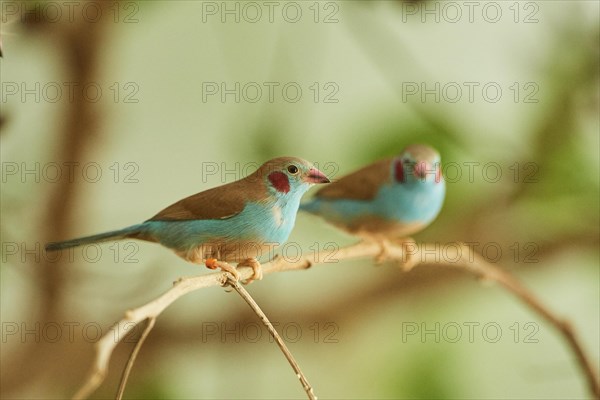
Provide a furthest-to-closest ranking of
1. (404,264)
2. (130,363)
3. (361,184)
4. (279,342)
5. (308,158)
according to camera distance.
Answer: (308,158), (361,184), (404,264), (279,342), (130,363)

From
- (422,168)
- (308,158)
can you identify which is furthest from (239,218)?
(308,158)

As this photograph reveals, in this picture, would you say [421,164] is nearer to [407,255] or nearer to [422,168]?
[422,168]

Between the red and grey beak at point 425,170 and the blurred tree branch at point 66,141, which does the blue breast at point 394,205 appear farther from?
the blurred tree branch at point 66,141

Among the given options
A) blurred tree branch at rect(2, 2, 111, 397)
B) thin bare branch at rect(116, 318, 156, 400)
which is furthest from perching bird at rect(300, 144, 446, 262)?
thin bare branch at rect(116, 318, 156, 400)

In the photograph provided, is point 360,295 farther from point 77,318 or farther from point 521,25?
point 521,25

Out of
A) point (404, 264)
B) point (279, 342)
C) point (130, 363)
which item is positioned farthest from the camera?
point (404, 264)

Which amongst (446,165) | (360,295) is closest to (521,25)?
(446,165)
